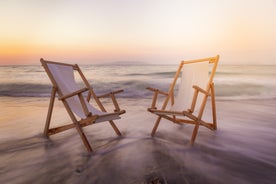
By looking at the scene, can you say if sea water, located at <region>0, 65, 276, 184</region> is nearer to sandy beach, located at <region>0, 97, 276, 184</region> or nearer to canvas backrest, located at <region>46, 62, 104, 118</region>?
sandy beach, located at <region>0, 97, 276, 184</region>

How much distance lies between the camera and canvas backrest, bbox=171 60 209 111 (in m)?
2.75

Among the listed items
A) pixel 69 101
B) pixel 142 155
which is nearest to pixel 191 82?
pixel 142 155

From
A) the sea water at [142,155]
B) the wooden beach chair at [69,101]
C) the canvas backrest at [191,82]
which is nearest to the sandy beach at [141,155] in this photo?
the sea water at [142,155]

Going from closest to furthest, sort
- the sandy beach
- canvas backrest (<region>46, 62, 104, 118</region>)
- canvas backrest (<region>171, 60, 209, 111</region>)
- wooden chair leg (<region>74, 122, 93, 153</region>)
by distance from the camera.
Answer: the sandy beach → wooden chair leg (<region>74, 122, 93, 153</region>) → canvas backrest (<region>46, 62, 104, 118</region>) → canvas backrest (<region>171, 60, 209, 111</region>)

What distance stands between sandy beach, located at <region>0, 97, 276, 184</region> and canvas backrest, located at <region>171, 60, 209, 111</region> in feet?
1.21

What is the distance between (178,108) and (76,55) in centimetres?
1340

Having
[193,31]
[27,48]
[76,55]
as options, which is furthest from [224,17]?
[27,48]

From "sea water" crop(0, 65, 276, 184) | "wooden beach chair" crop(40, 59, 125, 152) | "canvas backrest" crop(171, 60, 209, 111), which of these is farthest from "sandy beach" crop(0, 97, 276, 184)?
"canvas backrest" crop(171, 60, 209, 111)

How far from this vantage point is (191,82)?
2.85m

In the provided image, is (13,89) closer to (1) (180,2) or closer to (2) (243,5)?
(1) (180,2)

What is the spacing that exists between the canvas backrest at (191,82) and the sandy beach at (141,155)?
0.37 meters

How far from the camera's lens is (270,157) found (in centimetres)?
198

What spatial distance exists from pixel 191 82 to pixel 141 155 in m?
1.28

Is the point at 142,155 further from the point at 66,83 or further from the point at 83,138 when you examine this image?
the point at 66,83
